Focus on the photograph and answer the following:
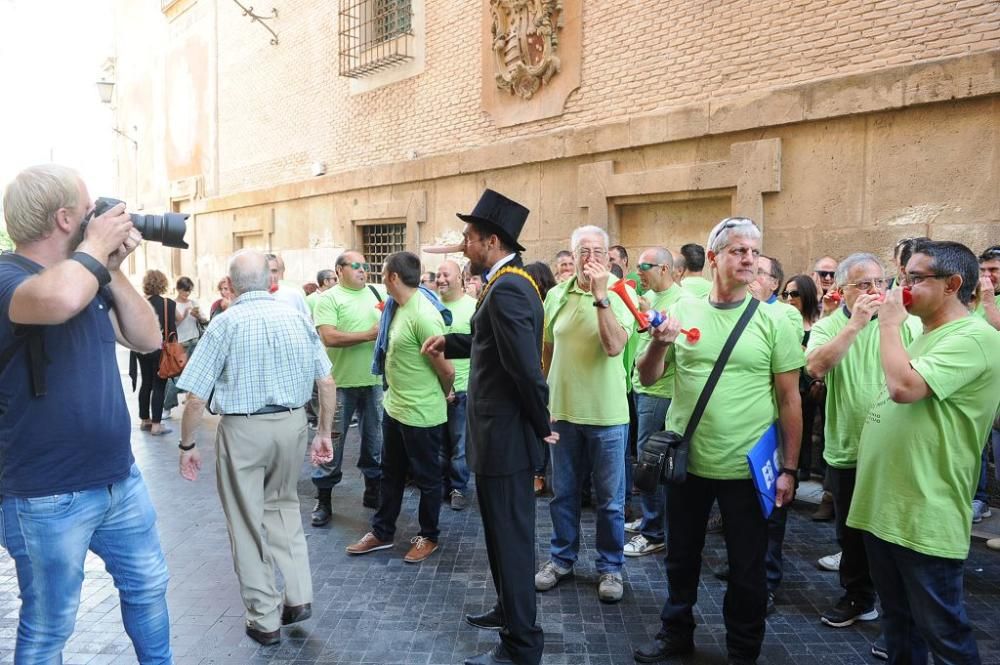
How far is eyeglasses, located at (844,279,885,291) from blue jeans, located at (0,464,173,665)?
3480 mm

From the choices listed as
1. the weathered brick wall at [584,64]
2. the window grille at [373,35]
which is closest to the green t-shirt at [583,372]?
the weathered brick wall at [584,64]

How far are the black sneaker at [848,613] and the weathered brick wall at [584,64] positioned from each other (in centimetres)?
452

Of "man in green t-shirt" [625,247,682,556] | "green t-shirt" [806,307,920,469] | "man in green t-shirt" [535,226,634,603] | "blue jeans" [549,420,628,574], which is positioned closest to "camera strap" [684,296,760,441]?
"green t-shirt" [806,307,920,469]

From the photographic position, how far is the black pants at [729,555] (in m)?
3.12

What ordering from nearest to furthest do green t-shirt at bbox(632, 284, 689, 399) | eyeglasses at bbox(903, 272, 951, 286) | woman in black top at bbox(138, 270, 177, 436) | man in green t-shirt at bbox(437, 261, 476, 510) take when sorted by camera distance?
eyeglasses at bbox(903, 272, 951, 286) → green t-shirt at bbox(632, 284, 689, 399) → man in green t-shirt at bbox(437, 261, 476, 510) → woman in black top at bbox(138, 270, 177, 436)

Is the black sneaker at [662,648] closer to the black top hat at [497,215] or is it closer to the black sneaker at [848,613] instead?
the black sneaker at [848,613]

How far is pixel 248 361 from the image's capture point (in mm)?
3605

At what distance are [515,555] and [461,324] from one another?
3095 mm

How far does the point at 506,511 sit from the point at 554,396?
1.17 metres

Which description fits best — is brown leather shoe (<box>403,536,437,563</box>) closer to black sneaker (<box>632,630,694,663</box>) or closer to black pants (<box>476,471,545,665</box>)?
black pants (<box>476,471,545,665</box>)

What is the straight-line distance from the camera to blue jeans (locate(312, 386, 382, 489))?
17.9 ft

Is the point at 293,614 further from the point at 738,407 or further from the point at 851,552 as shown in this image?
the point at 851,552

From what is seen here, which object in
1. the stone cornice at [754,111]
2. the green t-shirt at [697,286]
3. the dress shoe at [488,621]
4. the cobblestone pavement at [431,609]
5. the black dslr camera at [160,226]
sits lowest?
the cobblestone pavement at [431,609]

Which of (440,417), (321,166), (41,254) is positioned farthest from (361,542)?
(321,166)
